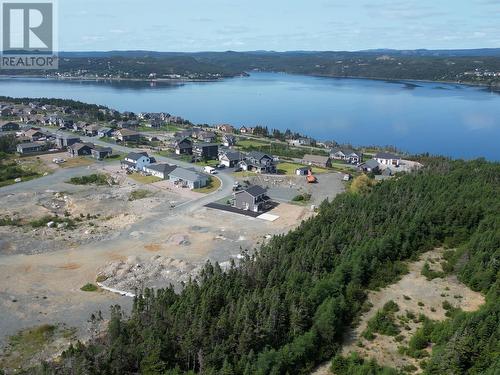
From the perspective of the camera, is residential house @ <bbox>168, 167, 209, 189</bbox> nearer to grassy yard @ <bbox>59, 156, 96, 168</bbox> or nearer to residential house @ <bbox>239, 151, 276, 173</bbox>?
residential house @ <bbox>239, 151, 276, 173</bbox>

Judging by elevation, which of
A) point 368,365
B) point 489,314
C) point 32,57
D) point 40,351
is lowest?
point 40,351

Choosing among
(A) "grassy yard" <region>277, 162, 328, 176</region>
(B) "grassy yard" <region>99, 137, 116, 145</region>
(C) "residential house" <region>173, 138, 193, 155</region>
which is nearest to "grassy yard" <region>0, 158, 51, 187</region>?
(B) "grassy yard" <region>99, 137, 116, 145</region>

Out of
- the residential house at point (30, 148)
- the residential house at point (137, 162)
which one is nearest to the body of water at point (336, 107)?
the residential house at point (137, 162)

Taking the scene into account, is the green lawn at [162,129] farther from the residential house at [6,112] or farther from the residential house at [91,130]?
the residential house at [6,112]

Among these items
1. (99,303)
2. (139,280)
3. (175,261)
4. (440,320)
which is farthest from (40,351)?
(440,320)

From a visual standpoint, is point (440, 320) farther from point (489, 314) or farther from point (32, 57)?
point (32, 57)
